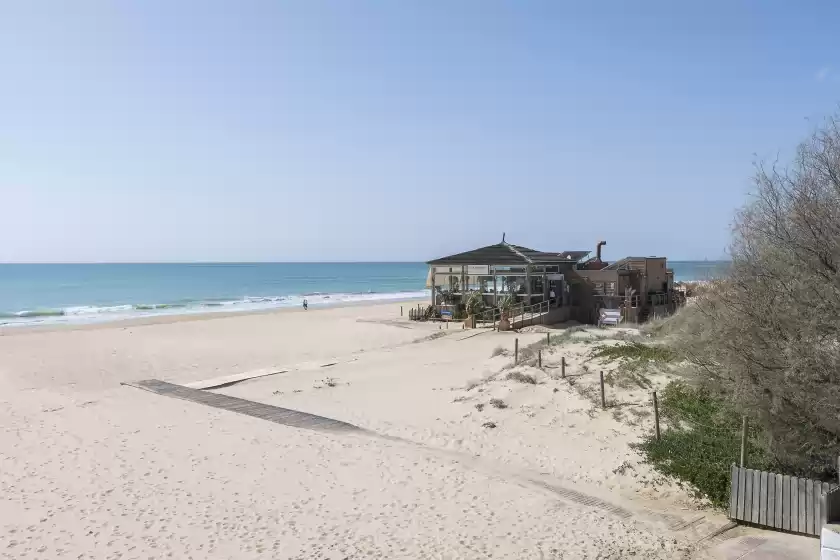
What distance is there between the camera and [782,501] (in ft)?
26.2

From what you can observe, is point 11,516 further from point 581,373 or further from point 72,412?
point 581,373

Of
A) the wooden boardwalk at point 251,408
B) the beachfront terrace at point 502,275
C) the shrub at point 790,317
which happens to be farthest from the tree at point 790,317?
the beachfront terrace at point 502,275

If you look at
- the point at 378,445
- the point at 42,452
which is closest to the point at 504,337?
the point at 378,445

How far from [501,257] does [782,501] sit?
23.2 m

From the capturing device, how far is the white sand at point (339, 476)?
25.7ft

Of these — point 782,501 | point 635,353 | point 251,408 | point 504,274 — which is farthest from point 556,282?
point 782,501

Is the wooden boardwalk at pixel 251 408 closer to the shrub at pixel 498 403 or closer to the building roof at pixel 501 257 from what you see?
the shrub at pixel 498 403

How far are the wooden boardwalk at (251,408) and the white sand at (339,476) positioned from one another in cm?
45

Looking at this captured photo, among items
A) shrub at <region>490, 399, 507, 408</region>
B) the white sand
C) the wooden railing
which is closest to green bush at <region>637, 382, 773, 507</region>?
the white sand

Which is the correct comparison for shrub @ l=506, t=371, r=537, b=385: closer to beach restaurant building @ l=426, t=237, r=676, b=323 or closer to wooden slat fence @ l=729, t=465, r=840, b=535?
wooden slat fence @ l=729, t=465, r=840, b=535

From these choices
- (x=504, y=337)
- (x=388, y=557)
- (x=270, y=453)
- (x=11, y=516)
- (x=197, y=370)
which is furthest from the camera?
(x=504, y=337)

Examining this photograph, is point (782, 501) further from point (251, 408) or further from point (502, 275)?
point (502, 275)

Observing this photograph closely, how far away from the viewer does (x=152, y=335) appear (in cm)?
3150

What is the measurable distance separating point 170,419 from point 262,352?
38.4ft
